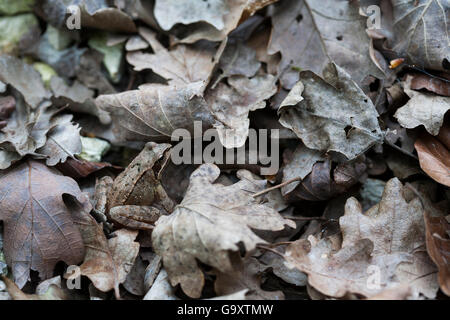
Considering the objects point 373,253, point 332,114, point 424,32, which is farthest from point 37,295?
point 424,32

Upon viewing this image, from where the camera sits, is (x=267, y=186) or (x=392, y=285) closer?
(x=392, y=285)

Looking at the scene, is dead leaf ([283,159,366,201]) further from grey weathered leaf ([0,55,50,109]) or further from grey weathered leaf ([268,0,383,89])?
grey weathered leaf ([0,55,50,109])

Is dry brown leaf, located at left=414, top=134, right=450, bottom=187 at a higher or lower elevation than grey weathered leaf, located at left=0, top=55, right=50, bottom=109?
lower

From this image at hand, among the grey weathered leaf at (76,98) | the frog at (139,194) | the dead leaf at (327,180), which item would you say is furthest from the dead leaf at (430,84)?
the grey weathered leaf at (76,98)

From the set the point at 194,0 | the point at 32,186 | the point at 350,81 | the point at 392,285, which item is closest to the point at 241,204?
the point at 392,285

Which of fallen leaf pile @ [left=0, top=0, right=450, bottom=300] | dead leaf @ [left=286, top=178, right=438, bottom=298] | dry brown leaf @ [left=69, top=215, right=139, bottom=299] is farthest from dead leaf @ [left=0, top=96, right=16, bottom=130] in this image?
dead leaf @ [left=286, top=178, right=438, bottom=298]
